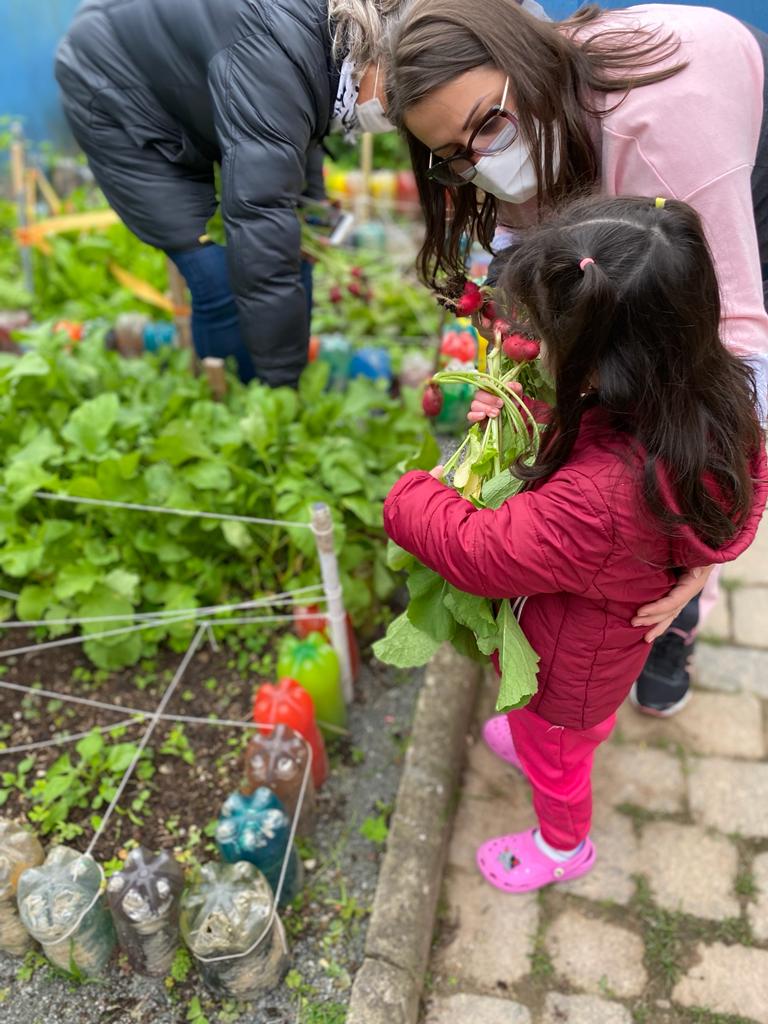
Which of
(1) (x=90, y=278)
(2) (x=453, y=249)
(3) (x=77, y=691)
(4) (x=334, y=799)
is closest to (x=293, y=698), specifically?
(4) (x=334, y=799)

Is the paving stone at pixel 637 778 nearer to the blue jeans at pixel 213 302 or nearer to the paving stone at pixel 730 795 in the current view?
the paving stone at pixel 730 795

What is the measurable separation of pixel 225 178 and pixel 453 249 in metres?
0.60

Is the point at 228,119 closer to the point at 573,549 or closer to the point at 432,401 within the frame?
the point at 432,401

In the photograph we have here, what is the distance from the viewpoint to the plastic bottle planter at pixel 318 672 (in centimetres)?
235

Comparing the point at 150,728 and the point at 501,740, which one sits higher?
the point at 150,728

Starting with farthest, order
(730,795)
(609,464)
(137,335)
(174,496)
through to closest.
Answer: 1. (137,335)
2. (174,496)
3. (730,795)
4. (609,464)

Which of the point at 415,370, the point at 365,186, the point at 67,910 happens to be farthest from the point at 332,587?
the point at 365,186

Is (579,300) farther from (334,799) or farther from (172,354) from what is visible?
(172,354)

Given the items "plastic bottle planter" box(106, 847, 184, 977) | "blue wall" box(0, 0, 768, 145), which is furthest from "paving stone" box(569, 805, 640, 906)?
"blue wall" box(0, 0, 768, 145)

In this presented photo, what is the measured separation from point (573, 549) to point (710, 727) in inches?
60.3

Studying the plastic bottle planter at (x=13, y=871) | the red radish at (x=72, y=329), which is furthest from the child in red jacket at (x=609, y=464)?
the red radish at (x=72, y=329)

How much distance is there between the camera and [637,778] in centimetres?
250

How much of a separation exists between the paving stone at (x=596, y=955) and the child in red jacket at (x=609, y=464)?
2.55ft

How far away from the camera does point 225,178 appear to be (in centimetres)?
203
